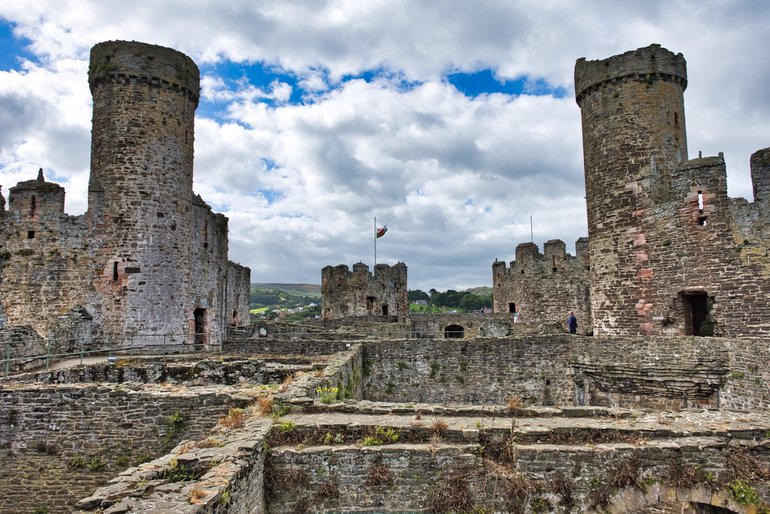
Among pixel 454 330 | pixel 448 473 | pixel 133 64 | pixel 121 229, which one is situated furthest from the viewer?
pixel 454 330

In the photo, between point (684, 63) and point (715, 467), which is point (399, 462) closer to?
point (715, 467)

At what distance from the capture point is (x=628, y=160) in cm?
1992

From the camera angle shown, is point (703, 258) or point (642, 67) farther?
point (642, 67)

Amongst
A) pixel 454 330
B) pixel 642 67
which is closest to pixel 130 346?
pixel 642 67

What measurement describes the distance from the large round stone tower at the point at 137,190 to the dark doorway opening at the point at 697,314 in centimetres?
1900

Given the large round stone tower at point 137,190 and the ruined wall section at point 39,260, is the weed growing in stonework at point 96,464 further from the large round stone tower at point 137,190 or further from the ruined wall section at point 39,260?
the ruined wall section at point 39,260

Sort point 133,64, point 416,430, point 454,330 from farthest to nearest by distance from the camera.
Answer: point 454,330
point 133,64
point 416,430

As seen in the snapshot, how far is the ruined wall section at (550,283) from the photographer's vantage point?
33.1 m

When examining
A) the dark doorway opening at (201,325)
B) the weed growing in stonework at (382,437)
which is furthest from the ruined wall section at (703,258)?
the dark doorway opening at (201,325)

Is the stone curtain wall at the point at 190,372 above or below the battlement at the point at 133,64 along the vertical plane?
below


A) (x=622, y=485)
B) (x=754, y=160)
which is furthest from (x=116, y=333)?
(x=754, y=160)

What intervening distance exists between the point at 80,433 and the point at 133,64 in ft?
55.7

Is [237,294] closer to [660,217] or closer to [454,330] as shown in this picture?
[454,330]

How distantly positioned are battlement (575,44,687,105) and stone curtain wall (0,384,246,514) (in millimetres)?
18047
